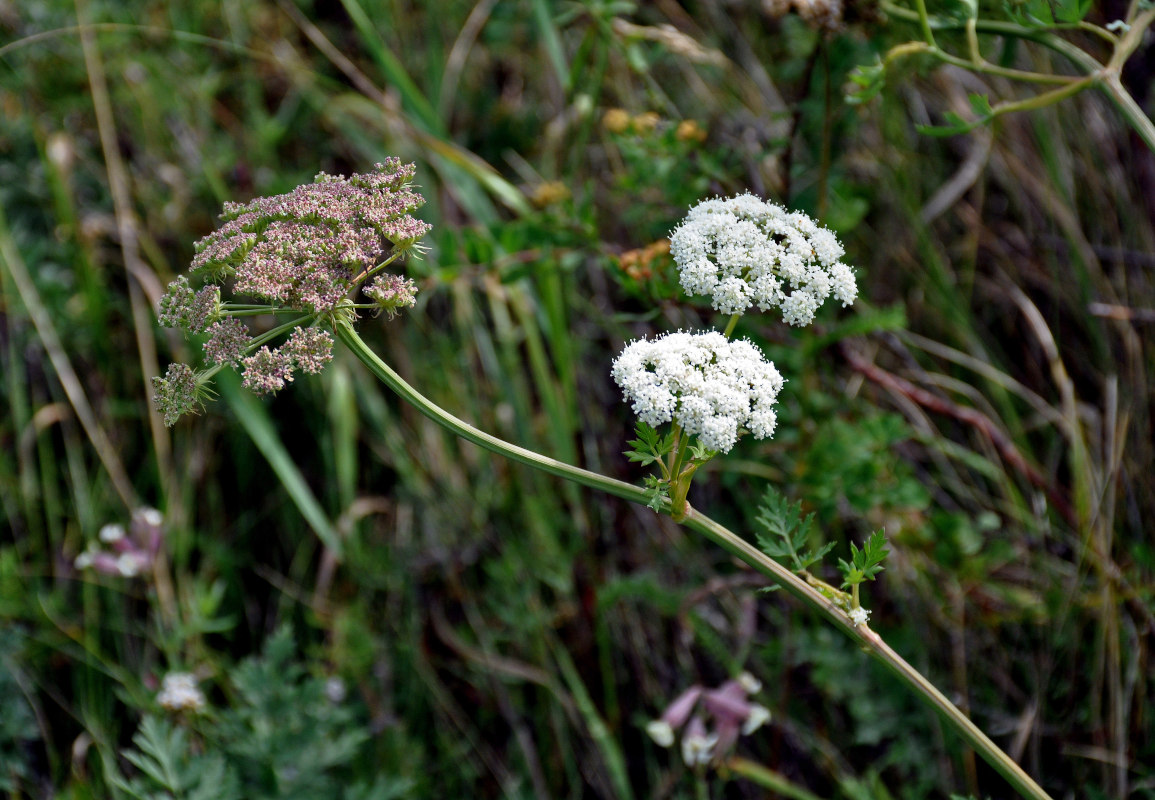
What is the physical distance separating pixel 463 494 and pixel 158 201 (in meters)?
2.41

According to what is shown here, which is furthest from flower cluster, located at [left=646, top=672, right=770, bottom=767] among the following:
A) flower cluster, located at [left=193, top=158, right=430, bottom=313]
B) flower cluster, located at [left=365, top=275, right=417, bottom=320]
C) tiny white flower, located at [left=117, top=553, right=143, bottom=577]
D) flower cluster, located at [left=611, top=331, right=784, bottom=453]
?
tiny white flower, located at [left=117, top=553, right=143, bottom=577]

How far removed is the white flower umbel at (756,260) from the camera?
1900 millimetres

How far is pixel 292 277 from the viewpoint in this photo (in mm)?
1747

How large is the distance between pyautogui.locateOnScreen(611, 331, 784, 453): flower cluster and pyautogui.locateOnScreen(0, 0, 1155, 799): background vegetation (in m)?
0.73

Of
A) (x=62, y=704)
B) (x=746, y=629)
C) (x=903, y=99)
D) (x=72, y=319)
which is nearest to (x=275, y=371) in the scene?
(x=746, y=629)

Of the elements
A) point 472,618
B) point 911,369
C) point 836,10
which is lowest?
point 472,618

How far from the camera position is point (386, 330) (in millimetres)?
4523

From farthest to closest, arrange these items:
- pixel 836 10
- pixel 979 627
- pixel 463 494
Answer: pixel 463 494 < pixel 979 627 < pixel 836 10

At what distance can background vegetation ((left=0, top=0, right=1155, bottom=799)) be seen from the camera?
3166 millimetres

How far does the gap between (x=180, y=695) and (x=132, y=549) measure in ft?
2.79

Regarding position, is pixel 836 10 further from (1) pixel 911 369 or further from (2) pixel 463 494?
(2) pixel 463 494

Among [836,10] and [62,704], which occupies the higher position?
[836,10]

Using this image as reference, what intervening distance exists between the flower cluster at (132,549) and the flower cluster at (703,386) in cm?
263

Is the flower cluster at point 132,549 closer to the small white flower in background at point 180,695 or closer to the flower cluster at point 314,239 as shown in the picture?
the small white flower in background at point 180,695
